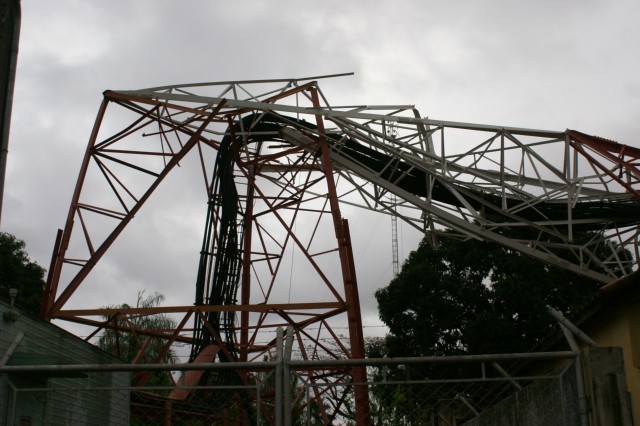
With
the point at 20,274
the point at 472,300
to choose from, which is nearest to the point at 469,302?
the point at 472,300

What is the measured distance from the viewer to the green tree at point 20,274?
35.8 meters

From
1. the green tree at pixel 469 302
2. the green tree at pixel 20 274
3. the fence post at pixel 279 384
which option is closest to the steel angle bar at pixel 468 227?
the green tree at pixel 469 302

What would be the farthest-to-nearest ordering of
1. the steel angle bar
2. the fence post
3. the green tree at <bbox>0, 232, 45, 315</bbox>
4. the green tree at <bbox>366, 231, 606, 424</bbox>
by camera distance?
the green tree at <bbox>0, 232, 45, 315</bbox> < the green tree at <bbox>366, 231, 606, 424</bbox> < the steel angle bar < the fence post

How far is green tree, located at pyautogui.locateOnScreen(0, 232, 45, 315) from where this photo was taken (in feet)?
117

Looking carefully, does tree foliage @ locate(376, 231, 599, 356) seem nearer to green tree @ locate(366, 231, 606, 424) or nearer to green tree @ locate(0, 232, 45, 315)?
green tree @ locate(366, 231, 606, 424)

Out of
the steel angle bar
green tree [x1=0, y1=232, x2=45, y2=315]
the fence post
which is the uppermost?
green tree [x1=0, y1=232, x2=45, y2=315]

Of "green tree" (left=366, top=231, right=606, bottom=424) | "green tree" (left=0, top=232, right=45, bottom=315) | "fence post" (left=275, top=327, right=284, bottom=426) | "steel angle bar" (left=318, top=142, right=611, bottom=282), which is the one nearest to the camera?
"fence post" (left=275, top=327, right=284, bottom=426)

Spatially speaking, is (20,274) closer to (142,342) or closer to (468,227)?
(142,342)

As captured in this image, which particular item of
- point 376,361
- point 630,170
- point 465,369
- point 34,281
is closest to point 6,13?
point 376,361

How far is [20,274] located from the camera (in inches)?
1436

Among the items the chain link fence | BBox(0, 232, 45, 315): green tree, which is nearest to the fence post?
the chain link fence

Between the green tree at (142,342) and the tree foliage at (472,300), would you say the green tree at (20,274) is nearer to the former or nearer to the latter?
the green tree at (142,342)

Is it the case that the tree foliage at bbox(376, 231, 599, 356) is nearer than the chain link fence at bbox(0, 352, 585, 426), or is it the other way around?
the chain link fence at bbox(0, 352, 585, 426)

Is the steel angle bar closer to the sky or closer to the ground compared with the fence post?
closer to the sky
